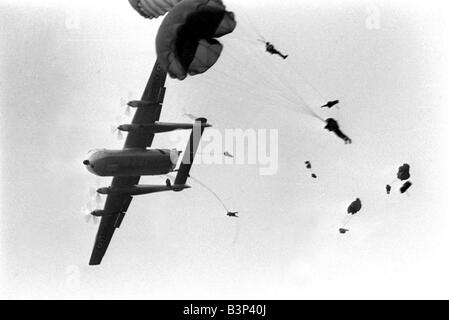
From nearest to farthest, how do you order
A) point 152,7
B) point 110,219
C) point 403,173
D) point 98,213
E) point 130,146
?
point 152,7 → point 403,173 → point 130,146 → point 98,213 → point 110,219

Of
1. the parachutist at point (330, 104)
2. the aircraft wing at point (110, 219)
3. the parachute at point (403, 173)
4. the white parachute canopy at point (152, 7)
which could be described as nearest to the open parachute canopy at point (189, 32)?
the white parachute canopy at point (152, 7)

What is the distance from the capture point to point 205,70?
131 feet

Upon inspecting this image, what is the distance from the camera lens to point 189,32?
124ft

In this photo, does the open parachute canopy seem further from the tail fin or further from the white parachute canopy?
the tail fin

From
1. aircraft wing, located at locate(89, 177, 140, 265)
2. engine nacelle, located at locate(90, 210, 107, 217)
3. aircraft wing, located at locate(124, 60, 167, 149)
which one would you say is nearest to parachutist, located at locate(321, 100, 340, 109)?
aircraft wing, located at locate(124, 60, 167, 149)

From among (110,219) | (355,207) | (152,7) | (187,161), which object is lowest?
(355,207)

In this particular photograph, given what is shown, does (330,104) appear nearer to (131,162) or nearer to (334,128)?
(334,128)

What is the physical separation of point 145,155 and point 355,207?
16342 mm

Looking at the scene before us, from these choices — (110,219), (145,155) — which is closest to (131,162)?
(145,155)

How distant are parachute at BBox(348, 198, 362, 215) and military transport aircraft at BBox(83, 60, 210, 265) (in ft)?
42.1

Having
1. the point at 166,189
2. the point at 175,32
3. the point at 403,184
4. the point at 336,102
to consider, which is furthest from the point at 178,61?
the point at 403,184

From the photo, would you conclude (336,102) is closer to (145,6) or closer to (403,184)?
(403,184)

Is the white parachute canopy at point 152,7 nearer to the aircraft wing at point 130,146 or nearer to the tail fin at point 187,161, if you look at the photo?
the aircraft wing at point 130,146

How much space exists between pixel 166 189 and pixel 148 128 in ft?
17.2
